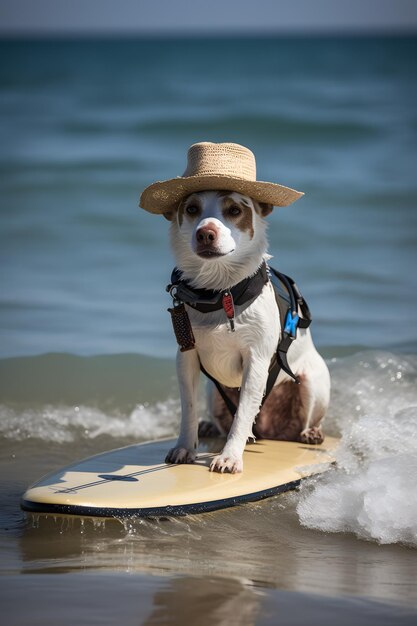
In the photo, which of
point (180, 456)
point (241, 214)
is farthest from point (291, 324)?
point (180, 456)

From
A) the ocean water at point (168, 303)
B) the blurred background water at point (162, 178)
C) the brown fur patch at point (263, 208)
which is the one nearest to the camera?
the ocean water at point (168, 303)

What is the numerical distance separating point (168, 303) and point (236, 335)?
196 inches

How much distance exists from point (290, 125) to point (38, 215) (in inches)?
242

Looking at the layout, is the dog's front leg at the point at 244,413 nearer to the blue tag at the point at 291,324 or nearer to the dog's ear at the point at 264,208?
the blue tag at the point at 291,324

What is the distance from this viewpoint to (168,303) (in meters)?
9.96

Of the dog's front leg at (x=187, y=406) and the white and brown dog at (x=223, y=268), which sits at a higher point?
the white and brown dog at (x=223, y=268)

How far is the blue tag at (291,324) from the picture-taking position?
5.35 metres

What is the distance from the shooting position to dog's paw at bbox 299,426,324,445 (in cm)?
570

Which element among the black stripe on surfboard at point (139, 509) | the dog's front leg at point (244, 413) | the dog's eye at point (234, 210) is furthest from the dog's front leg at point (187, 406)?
the dog's eye at point (234, 210)

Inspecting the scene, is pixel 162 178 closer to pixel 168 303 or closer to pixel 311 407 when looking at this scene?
pixel 168 303

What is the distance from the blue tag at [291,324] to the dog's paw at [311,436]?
59cm

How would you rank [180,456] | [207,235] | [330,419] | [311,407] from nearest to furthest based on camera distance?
[207,235] → [180,456] → [311,407] → [330,419]

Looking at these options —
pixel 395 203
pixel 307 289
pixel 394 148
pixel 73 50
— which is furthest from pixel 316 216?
pixel 73 50

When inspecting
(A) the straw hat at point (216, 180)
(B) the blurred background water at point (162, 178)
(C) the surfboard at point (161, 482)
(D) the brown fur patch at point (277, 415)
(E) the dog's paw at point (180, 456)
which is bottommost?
(C) the surfboard at point (161, 482)
